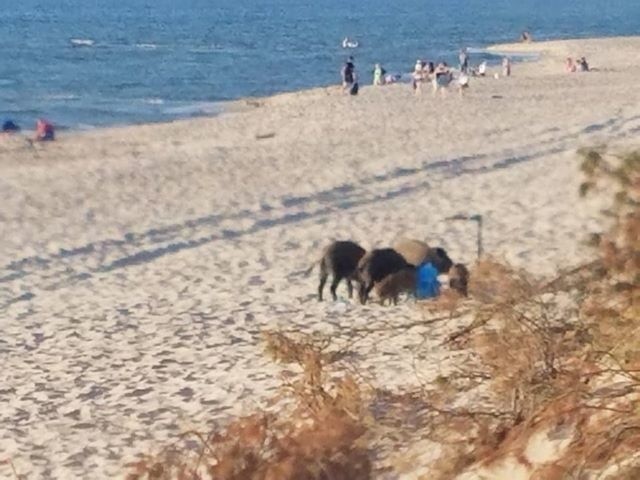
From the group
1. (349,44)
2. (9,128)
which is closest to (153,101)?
(9,128)

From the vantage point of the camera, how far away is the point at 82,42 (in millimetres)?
68875

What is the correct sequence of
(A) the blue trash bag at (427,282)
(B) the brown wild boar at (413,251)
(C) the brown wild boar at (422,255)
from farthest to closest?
(B) the brown wild boar at (413,251) → (C) the brown wild boar at (422,255) → (A) the blue trash bag at (427,282)

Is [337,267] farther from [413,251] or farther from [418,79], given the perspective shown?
[418,79]

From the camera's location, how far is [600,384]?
5.64m

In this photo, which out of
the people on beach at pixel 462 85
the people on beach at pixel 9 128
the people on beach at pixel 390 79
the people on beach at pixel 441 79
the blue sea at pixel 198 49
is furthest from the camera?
the people on beach at pixel 390 79

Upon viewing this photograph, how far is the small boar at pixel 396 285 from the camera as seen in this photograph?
10930 mm

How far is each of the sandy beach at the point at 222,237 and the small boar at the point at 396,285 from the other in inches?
5.7

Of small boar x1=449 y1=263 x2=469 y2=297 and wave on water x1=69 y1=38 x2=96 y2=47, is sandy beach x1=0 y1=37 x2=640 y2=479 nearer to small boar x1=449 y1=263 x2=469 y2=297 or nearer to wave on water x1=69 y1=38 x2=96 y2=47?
small boar x1=449 y1=263 x2=469 y2=297

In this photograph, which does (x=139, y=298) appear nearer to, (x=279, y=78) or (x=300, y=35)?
(x=279, y=78)

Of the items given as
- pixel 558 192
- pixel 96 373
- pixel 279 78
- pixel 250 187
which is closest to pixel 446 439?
pixel 96 373

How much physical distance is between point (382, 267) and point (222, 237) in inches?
170

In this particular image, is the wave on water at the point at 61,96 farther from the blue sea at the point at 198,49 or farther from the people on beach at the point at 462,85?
the people on beach at the point at 462,85

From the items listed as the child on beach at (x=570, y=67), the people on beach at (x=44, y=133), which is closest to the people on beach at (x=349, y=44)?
the child on beach at (x=570, y=67)

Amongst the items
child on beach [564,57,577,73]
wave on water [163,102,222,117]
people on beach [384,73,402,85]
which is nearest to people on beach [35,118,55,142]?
wave on water [163,102,222,117]
